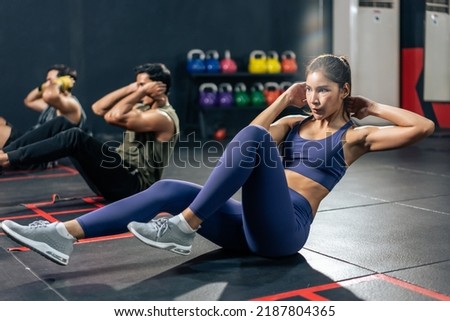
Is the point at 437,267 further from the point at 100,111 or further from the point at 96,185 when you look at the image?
the point at 100,111

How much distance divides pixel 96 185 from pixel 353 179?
2.12 metres

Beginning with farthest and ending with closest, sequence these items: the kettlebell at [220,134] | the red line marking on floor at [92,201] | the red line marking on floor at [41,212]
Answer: the kettlebell at [220,134] → the red line marking on floor at [92,201] → the red line marking on floor at [41,212]

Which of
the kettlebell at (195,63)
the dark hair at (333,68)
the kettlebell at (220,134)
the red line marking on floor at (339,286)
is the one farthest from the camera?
the kettlebell at (220,134)

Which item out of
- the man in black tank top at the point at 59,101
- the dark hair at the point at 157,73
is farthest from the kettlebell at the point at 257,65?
the dark hair at the point at 157,73

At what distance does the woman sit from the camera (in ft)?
7.17

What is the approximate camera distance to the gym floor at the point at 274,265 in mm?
2186

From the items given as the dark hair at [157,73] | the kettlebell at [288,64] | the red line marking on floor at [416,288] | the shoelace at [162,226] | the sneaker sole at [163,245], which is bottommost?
the red line marking on floor at [416,288]

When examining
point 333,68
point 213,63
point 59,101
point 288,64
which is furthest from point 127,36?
point 333,68

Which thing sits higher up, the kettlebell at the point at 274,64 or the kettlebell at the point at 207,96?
the kettlebell at the point at 274,64

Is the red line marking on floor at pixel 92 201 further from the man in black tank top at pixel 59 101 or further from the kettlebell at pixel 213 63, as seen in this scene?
the kettlebell at pixel 213 63

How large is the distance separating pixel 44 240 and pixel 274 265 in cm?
90

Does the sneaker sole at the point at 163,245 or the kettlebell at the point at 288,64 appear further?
the kettlebell at the point at 288,64

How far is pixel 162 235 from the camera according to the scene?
2.19 meters

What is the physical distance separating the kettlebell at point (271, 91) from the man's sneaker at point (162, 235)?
6209 mm
